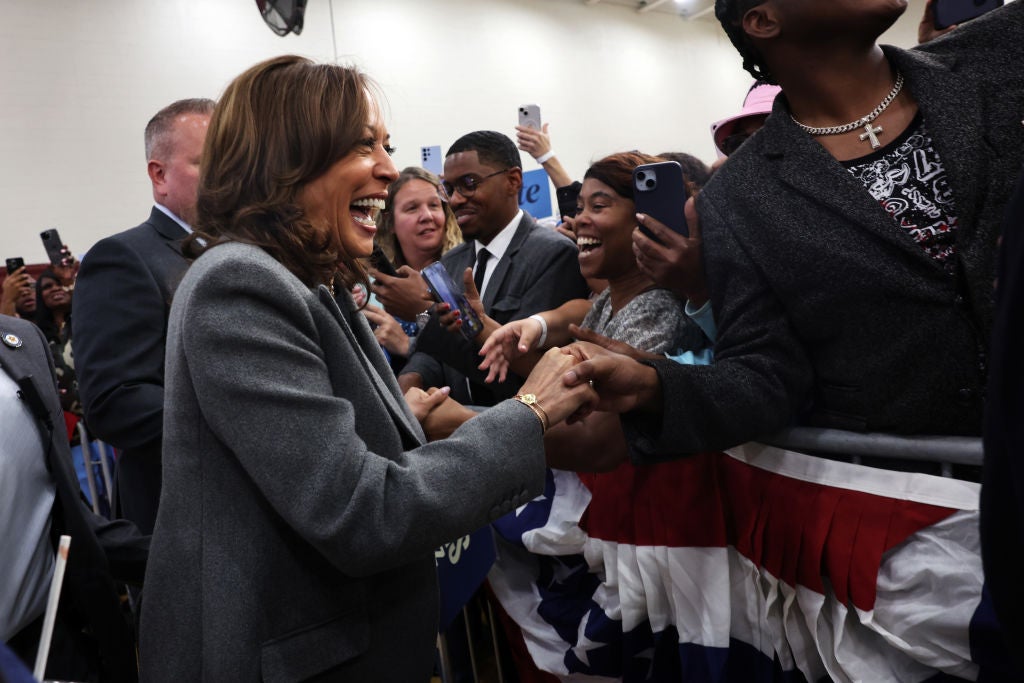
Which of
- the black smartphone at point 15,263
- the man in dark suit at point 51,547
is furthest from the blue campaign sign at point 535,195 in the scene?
the black smartphone at point 15,263

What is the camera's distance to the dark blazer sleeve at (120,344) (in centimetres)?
197

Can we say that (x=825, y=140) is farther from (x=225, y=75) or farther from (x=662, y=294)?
(x=225, y=75)

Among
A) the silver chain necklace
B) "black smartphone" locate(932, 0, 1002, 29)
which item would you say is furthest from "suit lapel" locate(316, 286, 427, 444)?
"black smartphone" locate(932, 0, 1002, 29)

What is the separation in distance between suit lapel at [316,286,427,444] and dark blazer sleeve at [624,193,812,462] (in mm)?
482

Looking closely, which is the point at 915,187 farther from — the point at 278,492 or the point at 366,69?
the point at 366,69

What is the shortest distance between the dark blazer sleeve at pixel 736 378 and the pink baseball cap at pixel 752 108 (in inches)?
51.8

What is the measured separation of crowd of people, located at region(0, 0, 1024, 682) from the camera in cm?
110

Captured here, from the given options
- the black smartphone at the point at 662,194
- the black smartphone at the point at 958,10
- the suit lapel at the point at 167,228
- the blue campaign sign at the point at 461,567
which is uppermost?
the black smartphone at the point at 958,10

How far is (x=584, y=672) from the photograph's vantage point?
75.7 inches

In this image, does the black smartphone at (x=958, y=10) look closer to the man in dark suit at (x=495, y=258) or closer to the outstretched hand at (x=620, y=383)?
the outstretched hand at (x=620, y=383)

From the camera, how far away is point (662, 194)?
5.63 ft

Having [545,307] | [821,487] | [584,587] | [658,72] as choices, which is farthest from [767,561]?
[658,72]

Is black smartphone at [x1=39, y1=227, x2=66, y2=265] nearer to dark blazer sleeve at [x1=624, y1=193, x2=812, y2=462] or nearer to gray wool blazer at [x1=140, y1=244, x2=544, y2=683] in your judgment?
gray wool blazer at [x1=140, y1=244, x2=544, y2=683]

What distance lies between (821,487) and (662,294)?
659mm
